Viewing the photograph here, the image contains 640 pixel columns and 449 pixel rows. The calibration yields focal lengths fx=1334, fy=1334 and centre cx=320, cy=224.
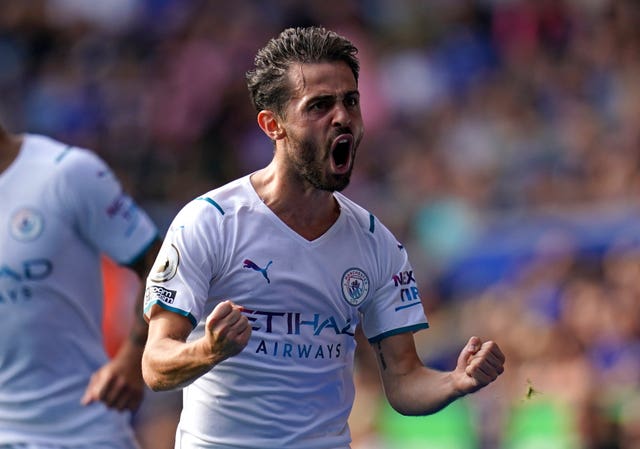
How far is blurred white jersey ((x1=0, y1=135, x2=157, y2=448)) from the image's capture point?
5.96 m

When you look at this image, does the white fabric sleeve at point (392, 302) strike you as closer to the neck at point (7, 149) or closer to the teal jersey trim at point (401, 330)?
the teal jersey trim at point (401, 330)

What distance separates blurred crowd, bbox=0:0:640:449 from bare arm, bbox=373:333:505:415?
141 inches

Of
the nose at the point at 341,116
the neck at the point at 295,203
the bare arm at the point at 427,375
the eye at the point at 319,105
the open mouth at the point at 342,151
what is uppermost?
the eye at the point at 319,105

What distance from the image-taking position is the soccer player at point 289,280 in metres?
4.97

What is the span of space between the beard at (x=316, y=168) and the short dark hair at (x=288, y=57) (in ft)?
0.64

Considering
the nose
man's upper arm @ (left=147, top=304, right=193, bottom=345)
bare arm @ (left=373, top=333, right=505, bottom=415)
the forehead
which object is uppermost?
the forehead

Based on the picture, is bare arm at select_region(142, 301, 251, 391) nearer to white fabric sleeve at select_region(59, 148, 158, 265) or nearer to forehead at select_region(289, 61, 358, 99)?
forehead at select_region(289, 61, 358, 99)

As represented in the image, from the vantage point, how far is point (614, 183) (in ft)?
36.7

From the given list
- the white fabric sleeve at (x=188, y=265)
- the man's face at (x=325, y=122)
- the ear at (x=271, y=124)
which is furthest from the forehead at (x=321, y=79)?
the white fabric sleeve at (x=188, y=265)

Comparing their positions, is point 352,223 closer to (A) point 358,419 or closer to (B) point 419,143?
(A) point 358,419

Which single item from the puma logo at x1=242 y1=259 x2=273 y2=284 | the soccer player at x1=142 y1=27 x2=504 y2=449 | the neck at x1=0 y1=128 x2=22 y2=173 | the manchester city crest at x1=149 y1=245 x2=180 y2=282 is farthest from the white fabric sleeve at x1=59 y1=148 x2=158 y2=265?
the puma logo at x1=242 y1=259 x2=273 y2=284

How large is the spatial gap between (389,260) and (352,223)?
0.21 metres

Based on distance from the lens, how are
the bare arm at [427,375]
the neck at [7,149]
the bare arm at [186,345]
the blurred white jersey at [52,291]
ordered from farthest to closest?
the neck at [7,149], the blurred white jersey at [52,291], the bare arm at [427,375], the bare arm at [186,345]

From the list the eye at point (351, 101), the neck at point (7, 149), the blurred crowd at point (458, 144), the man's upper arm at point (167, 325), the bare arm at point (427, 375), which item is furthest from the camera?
the blurred crowd at point (458, 144)
